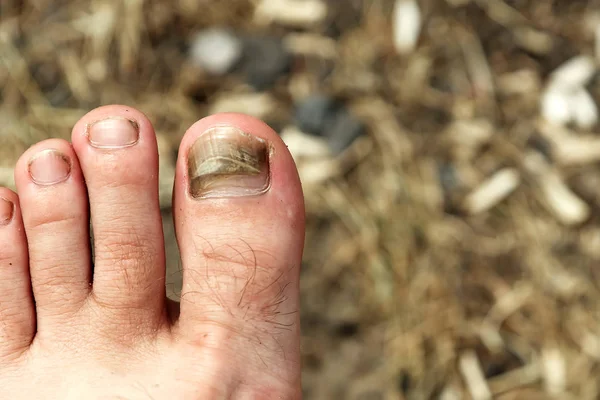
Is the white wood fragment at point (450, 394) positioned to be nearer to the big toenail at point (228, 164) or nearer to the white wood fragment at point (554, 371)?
the white wood fragment at point (554, 371)

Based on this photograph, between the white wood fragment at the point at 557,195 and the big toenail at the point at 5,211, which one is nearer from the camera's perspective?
the big toenail at the point at 5,211

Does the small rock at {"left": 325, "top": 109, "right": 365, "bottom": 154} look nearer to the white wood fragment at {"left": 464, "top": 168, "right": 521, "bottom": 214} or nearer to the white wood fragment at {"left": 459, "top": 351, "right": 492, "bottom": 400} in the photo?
the white wood fragment at {"left": 464, "top": 168, "right": 521, "bottom": 214}

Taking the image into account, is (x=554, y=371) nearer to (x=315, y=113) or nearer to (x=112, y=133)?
(x=315, y=113)

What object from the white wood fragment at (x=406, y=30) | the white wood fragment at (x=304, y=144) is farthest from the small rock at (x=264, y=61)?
the white wood fragment at (x=406, y=30)

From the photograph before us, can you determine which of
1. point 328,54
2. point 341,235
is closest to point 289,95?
point 328,54

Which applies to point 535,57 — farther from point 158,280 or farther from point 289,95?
point 158,280

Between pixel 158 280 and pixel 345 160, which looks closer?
pixel 158 280

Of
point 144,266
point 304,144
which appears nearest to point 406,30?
point 304,144
